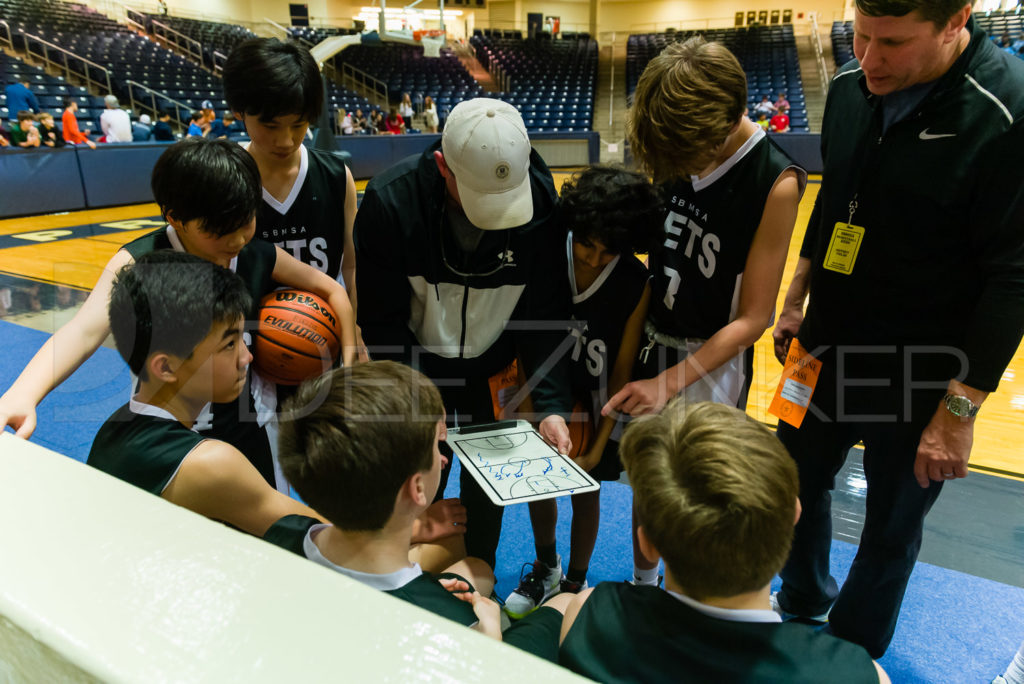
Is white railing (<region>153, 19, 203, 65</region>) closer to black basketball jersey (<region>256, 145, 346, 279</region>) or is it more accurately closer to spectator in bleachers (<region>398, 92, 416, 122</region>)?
spectator in bleachers (<region>398, 92, 416, 122</region>)

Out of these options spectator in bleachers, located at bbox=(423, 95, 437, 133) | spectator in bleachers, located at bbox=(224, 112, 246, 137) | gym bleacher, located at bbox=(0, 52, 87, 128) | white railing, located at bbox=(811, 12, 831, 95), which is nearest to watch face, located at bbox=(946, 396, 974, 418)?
spectator in bleachers, located at bbox=(224, 112, 246, 137)

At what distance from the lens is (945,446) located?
1452 mm

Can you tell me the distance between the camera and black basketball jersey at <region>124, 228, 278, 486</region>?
162 centimetres

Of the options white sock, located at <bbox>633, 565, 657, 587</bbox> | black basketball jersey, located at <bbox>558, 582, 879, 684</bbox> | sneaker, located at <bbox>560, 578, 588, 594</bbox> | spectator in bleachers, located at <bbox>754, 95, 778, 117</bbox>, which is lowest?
sneaker, located at <bbox>560, 578, 588, 594</bbox>

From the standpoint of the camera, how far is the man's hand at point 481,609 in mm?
1116

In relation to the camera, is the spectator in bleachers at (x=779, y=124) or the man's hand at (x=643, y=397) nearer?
the man's hand at (x=643, y=397)

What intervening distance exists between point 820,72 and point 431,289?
21.6 metres

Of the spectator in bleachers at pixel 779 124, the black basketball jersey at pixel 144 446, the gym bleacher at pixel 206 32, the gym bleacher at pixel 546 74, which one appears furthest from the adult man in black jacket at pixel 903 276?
the gym bleacher at pixel 206 32

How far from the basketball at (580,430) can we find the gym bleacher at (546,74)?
15.8 metres

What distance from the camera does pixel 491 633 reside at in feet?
3.67

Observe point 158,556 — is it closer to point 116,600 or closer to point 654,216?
point 116,600

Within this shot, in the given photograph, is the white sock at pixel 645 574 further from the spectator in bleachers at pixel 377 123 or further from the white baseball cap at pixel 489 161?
the spectator in bleachers at pixel 377 123

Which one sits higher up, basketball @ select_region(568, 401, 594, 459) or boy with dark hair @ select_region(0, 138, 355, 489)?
boy with dark hair @ select_region(0, 138, 355, 489)

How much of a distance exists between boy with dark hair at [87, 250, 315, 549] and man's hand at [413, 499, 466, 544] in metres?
0.27
